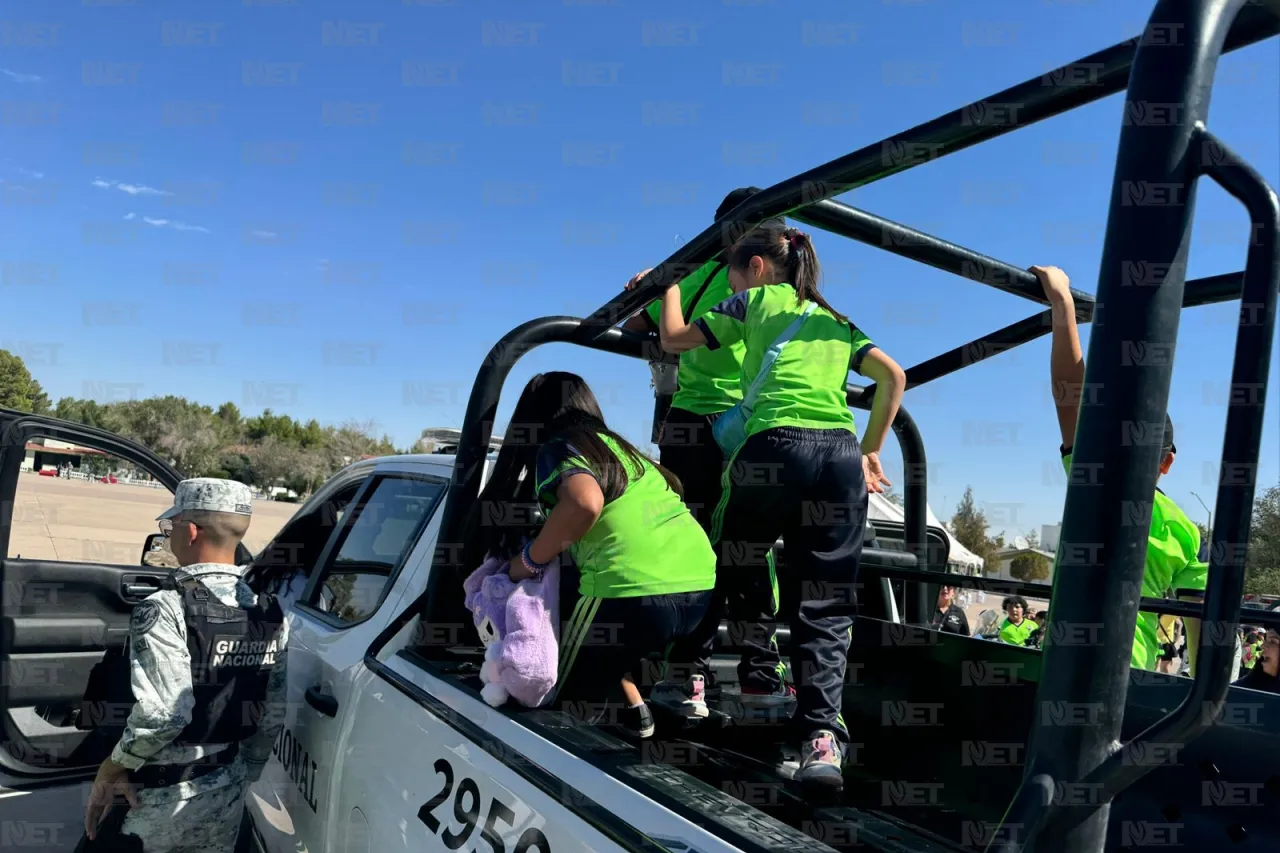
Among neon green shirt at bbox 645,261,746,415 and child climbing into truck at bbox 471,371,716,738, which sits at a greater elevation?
neon green shirt at bbox 645,261,746,415

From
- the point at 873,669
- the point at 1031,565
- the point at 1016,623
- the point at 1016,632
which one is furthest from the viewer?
the point at 1031,565

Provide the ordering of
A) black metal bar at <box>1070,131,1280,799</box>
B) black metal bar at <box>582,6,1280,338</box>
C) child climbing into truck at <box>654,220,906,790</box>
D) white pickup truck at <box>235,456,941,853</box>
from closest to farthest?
1. black metal bar at <box>1070,131,1280,799</box>
2. black metal bar at <box>582,6,1280,338</box>
3. white pickup truck at <box>235,456,941,853</box>
4. child climbing into truck at <box>654,220,906,790</box>

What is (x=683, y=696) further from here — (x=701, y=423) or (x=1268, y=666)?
(x=1268, y=666)

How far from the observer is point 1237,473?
899 mm

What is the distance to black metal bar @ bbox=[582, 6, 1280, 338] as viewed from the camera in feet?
3.55

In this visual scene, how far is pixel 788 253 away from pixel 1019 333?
679 mm

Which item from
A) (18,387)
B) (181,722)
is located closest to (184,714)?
(181,722)

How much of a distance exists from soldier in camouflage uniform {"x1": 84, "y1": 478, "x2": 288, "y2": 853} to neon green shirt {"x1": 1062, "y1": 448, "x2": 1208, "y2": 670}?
9.38ft

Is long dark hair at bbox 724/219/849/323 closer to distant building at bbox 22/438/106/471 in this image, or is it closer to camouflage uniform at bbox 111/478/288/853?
camouflage uniform at bbox 111/478/288/853

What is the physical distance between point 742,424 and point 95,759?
297cm

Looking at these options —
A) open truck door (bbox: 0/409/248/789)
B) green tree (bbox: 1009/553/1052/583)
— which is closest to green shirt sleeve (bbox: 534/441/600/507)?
open truck door (bbox: 0/409/248/789)

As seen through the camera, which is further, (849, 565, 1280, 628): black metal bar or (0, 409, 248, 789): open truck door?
(0, 409, 248, 789): open truck door

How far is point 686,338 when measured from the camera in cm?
254

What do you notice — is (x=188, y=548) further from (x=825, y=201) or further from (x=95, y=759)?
(x=825, y=201)
